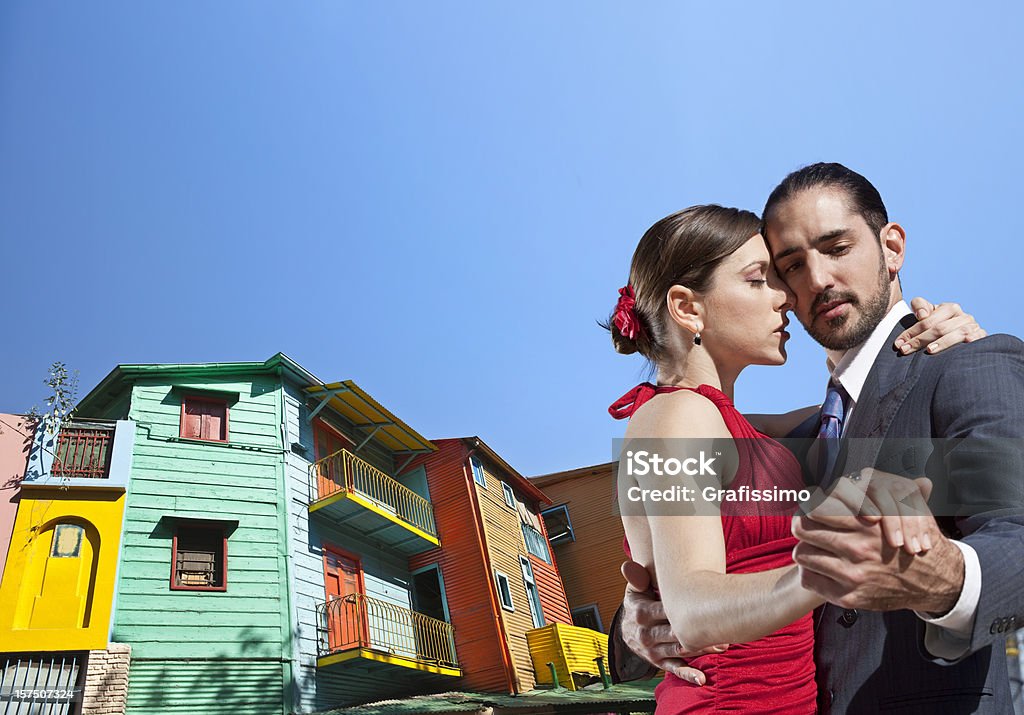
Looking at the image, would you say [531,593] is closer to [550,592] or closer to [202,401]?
[550,592]

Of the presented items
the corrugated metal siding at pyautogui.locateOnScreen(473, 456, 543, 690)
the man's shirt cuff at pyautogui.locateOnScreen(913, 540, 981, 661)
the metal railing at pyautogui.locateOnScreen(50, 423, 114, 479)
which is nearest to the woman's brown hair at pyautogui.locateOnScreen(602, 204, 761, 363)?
the man's shirt cuff at pyautogui.locateOnScreen(913, 540, 981, 661)

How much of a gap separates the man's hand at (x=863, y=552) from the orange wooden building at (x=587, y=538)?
26.2 metres

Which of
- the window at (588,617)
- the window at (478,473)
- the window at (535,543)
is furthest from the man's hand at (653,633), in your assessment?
the window at (588,617)

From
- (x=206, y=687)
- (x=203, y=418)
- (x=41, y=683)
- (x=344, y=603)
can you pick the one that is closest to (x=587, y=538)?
(x=344, y=603)

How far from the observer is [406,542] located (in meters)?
20.3

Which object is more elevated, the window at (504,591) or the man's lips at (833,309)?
the window at (504,591)

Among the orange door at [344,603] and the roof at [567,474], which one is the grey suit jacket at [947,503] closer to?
the orange door at [344,603]

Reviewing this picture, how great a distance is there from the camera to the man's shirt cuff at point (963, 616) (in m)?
1.32

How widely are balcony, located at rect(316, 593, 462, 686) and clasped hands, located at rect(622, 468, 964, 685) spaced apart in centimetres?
1561

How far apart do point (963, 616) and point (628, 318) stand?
127cm

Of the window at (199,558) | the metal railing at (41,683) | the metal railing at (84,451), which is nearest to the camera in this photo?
the metal railing at (41,683)

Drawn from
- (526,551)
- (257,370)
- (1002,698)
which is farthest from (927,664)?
(526,551)

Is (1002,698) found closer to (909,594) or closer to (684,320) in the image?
(909,594)

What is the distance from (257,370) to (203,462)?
2738mm
